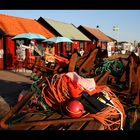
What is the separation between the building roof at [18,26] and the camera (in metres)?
22.4

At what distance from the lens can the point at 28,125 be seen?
4.86 metres

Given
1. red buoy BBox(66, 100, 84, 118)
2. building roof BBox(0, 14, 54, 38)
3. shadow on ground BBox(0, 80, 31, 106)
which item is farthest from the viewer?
building roof BBox(0, 14, 54, 38)

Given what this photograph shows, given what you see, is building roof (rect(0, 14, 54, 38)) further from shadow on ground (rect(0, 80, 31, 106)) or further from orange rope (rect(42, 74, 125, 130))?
orange rope (rect(42, 74, 125, 130))

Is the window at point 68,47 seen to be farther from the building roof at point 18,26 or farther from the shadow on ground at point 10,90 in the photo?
the shadow on ground at point 10,90

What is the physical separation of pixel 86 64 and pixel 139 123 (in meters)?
2.46

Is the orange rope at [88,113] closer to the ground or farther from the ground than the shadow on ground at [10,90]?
farther from the ground

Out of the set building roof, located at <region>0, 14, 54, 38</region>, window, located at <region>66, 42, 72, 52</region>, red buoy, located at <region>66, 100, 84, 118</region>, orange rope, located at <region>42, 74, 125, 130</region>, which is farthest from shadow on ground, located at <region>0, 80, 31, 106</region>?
window, located at <region>66, 42, 72, 52</region>

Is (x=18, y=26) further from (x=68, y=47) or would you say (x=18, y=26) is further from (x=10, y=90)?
(x=10, y=90)

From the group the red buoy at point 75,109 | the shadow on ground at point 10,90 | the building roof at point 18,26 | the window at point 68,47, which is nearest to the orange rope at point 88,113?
the red buoy at point 75,109

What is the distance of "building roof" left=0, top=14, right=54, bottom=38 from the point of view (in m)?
22.4

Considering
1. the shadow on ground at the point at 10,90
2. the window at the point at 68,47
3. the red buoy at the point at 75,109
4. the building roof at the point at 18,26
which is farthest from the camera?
the window at the point at 68,47

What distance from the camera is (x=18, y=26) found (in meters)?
24.6

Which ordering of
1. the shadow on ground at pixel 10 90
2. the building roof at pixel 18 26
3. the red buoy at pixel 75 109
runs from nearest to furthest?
the red buoy at pixel 75 109 → the shadow on ground at pixel 10 90 → the building roof at pixel 18 26
